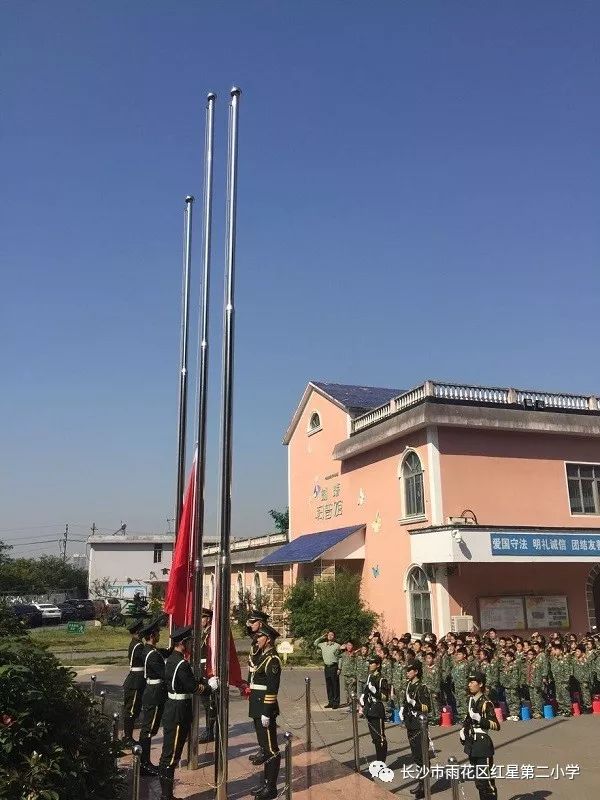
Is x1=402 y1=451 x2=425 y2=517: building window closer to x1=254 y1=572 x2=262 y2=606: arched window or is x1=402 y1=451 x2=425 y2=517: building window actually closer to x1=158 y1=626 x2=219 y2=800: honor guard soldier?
x1=254 y1=572 x2=262 y2=606: arched window

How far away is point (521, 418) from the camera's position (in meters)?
19.1

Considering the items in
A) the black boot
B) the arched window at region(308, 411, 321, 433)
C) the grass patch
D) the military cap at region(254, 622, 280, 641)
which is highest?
the arched window at region(308, 411, 321, 433)

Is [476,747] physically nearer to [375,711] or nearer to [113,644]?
[375,711]

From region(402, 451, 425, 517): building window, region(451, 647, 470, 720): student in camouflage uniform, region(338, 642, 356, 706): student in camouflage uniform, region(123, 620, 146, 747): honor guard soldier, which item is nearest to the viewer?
region(123, 620, 146, 747): honor guard soldier

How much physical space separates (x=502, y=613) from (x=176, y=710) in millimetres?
11980

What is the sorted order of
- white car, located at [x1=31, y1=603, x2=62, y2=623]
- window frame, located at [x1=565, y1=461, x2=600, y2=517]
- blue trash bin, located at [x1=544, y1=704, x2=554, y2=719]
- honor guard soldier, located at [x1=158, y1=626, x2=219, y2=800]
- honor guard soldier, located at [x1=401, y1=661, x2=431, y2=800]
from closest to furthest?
honor guard soldier, located at [x1=158, y1=626, x2=219, y2=800], honor guard soldier, located at [x1=401, y1=661, x2=431, y2=800], blue trash bin, located at [x1=544, y1=704, x2=554, y2=719], window frame, located at [x1=565, y1=461, x2=600, y2=517], white car, located at [x1=31, y1=603, x2=62, y2=623]

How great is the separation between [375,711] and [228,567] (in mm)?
2895

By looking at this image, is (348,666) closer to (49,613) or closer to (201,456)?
(201,456)

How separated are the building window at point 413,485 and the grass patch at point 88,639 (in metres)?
11.9

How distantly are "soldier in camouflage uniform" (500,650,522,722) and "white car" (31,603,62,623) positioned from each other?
31.8 m

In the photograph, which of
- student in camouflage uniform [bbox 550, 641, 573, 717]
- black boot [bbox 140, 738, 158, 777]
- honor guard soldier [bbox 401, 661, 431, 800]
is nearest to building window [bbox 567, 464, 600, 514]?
student in camouflage uniform [bbox 550, 641, 573, 717]

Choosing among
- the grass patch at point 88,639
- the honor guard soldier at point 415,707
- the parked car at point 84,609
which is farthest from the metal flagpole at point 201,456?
the parked car at point 84,609

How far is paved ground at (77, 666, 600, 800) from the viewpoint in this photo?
820 centimetres

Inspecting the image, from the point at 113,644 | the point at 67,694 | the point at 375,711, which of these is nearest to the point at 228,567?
the point at 67,694
